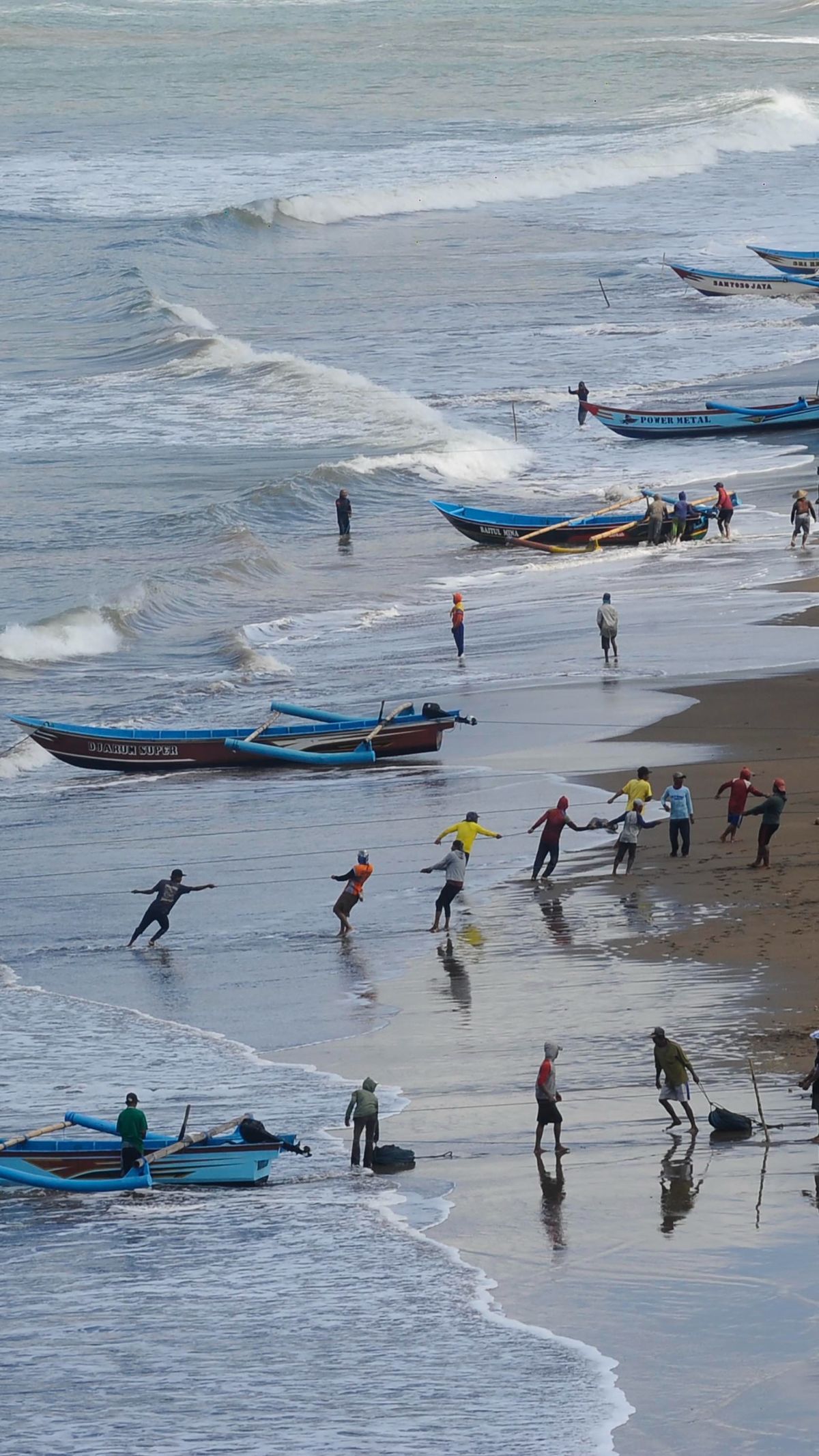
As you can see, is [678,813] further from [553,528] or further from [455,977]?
[553,528]

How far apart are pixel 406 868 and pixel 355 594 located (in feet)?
44.7

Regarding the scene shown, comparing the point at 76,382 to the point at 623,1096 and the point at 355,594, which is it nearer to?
the point at 355,594

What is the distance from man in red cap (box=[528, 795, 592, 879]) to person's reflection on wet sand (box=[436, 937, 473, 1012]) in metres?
1.57

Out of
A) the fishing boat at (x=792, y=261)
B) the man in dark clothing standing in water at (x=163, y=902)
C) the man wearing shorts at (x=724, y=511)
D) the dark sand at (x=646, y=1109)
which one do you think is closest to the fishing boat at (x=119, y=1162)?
the dark sand at (x=646, y=1109)

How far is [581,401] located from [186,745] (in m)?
20.8

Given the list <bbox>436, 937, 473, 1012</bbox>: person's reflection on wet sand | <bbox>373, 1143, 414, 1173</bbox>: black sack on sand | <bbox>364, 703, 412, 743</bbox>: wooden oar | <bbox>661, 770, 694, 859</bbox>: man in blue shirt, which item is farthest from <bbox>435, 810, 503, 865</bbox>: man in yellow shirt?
<bbox>373, 1143, 414, 1173</bbox>: black sack on sand

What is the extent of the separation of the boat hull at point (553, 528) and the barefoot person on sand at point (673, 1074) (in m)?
21.7

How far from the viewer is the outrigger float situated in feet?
114

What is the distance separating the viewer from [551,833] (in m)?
19.5

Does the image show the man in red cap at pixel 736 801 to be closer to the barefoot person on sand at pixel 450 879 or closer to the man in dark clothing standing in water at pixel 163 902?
the barefoot person on sand at pixel 450 879

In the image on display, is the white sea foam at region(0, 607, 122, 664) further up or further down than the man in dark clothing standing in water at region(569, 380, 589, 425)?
further down

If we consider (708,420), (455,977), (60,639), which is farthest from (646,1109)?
(708,420)

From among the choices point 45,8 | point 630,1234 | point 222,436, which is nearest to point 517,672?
point 630,1234

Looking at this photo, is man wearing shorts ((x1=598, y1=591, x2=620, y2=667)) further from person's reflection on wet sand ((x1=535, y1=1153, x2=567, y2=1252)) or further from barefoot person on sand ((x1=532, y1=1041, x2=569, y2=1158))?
person's reflection on wet sand ((x1=535, y1=1153, x2=567, y2=1252))
